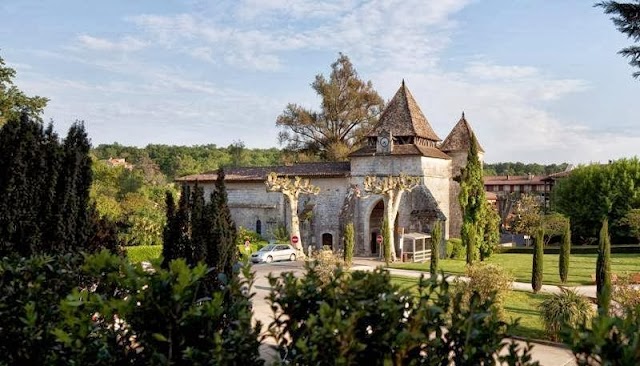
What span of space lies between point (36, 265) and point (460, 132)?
3574cm

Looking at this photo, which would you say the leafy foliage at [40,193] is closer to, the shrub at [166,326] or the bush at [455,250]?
the shrub at [166,326]

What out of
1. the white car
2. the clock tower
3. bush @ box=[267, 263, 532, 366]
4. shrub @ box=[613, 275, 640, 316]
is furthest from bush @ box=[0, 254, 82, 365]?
the clock tower

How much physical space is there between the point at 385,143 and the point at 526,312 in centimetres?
1986

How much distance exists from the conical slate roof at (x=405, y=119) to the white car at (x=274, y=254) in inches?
428

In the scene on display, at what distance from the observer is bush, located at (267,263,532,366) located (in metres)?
3.81

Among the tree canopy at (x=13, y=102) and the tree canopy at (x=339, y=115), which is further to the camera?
the tree canopy at (x=339, y=115)

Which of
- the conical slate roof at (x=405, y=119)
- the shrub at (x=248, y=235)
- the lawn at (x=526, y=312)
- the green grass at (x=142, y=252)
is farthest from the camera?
the shrub at (x=248, y=235)

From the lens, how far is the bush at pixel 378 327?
12.5ft

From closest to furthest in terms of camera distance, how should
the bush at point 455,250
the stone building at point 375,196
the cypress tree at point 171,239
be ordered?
the cypress tree at point 171,239
the bush at point 455,250
the stone building at point 375,196

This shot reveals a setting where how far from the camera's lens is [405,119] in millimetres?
36188

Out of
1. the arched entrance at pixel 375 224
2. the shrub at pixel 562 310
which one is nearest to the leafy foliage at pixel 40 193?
the shrub at pixel 562 310

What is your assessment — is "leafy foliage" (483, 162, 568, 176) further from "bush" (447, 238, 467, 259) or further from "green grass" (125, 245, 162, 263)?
"green grass" (125, 245, 162, 263)

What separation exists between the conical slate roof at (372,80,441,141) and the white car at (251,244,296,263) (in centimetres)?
1088

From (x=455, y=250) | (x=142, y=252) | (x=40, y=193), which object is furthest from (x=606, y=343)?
(x=455, y=250)
